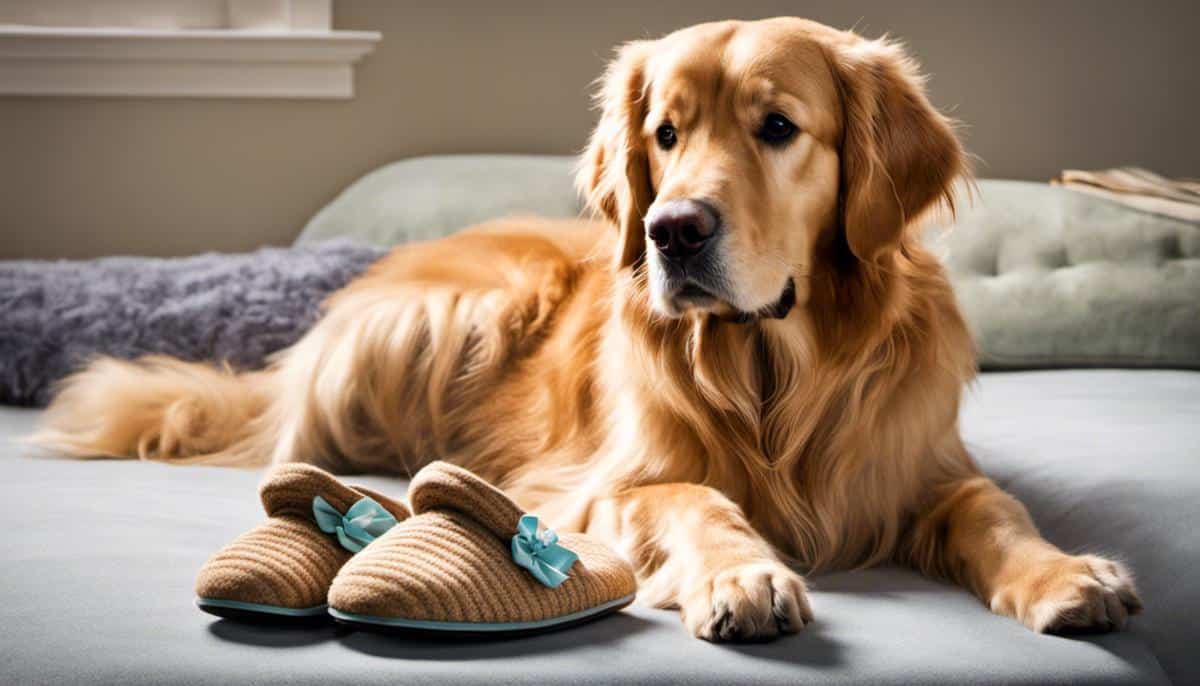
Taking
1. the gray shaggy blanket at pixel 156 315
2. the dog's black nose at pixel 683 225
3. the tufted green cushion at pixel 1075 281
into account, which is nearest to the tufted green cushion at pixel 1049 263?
the tufted green cushion at pixel 1075 281

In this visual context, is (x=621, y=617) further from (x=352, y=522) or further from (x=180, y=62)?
(x=180, y=62)

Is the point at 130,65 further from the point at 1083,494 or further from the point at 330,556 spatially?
the point at 1083,494

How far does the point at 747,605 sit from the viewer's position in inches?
45.1

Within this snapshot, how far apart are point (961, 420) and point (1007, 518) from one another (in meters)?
0.70

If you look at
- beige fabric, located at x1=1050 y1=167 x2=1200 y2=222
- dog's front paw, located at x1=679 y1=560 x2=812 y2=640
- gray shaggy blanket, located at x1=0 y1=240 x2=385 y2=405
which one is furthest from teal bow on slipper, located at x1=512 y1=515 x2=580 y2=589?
beige fabric, located at x1=1050 y1=167 x2=1200 y2=222

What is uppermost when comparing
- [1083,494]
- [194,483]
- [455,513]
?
[455,513]

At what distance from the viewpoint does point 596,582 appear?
1.21 meters

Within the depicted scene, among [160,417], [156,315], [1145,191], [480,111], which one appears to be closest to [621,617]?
[160,417]

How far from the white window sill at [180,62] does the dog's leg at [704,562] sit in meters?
2.02

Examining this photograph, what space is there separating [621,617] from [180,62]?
98.8 inches

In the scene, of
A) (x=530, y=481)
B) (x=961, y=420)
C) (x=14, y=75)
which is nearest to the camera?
(x=530, y=481)

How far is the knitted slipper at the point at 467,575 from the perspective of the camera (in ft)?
3.57

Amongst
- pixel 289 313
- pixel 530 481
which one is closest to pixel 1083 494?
pixel 530 481

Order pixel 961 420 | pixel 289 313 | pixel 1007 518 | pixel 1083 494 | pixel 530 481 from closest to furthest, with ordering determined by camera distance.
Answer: pixel 1007 518
pixel 1083 494
pixel 530 481
pixel 961 420
pixel 289 313
